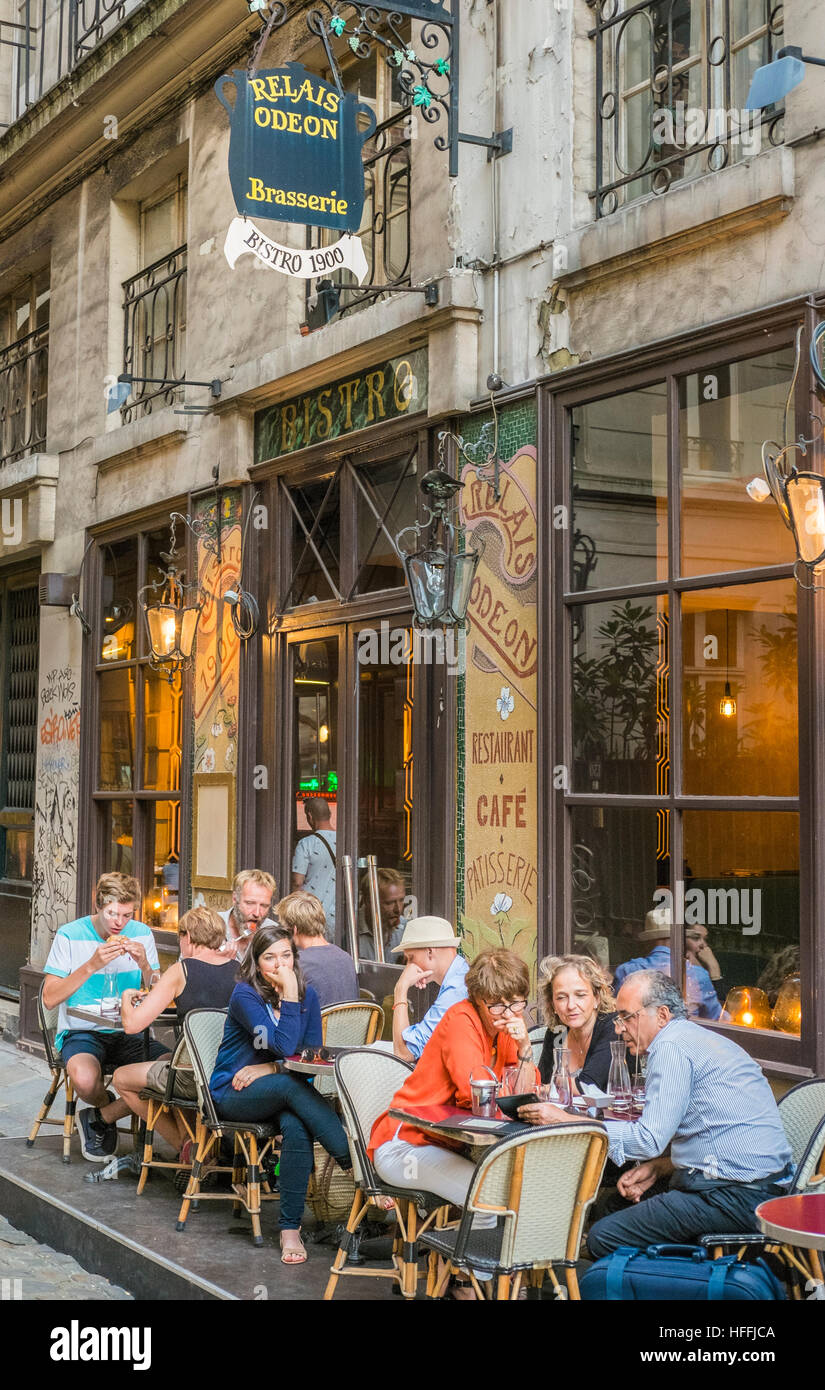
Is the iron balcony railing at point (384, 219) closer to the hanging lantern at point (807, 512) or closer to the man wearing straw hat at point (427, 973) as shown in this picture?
the hanging lantern at point (807, 512)

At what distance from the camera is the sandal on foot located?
6180mm

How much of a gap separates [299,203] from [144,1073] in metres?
4.36

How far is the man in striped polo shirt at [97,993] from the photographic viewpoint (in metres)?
Answer: 7.98

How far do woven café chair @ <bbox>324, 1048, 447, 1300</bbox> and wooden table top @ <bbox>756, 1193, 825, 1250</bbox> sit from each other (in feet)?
4.29

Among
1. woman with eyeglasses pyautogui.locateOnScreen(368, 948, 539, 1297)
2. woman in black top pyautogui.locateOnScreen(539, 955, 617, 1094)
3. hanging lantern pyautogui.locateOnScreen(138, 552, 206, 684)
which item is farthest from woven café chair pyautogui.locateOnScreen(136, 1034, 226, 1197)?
hanging lantern pyautogui.locateOnScreen(138, 552, 206, 684)

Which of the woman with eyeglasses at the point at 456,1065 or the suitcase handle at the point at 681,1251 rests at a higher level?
the woman with eyeglasses at the point at 456,1065

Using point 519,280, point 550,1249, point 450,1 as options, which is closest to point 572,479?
point 519,280

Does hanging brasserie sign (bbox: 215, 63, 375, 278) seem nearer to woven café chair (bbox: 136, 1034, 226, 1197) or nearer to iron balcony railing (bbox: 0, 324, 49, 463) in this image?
woven café chair (bbox: 136, 1034, 226, 1197)

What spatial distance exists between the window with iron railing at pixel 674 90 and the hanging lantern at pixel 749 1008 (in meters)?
3.49

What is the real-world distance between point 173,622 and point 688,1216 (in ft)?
22.6

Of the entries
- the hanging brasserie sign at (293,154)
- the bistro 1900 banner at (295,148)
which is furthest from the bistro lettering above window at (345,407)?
the bistro 1900 banner at (295,148)
